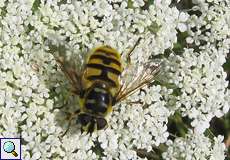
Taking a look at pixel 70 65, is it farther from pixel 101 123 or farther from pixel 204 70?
pixel 204 70

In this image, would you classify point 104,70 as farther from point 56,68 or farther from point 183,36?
point 183,36

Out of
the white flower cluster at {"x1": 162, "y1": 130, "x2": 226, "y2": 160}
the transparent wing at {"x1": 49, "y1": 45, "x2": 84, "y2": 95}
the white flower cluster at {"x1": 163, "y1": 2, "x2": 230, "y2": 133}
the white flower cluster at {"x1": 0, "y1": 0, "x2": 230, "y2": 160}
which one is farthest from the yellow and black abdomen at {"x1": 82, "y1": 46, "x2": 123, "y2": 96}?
the white flower cluster at {"x1": 162, "y1": 130, "x2": 226, "y2": 160}

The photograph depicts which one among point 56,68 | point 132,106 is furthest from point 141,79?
point 56,68

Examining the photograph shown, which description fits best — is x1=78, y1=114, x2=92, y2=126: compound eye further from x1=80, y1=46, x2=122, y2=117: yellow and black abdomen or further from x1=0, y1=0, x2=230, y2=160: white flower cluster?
x1=0, y1=0, x2=230, y2=160: white flower cluster

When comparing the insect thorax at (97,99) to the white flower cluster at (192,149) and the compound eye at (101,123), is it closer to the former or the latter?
the compound eye at (101,123)

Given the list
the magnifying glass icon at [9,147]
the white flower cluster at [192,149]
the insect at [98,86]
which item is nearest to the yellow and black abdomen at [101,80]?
the insect at [98,86]

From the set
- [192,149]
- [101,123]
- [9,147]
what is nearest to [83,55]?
[101,123]
